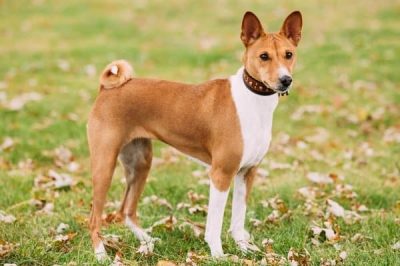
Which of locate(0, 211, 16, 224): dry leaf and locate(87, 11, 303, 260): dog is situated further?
Result: locate(0, 211, 16, 224): dry leaf

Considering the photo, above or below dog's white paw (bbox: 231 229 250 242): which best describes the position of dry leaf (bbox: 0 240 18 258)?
above

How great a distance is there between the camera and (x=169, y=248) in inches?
174

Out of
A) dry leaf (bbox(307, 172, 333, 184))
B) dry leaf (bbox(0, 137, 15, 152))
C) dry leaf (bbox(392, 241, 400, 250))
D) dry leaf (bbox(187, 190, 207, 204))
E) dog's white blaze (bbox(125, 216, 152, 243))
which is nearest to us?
dry leaf (bbox(392, 241, 400, 250))

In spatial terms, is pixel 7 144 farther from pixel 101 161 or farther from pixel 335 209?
pixel 335 209

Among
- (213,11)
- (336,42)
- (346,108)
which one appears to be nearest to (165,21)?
(213,11)

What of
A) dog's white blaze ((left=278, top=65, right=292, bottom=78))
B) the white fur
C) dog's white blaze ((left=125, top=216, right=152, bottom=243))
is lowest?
dog's white blaze ((left=125, top=216, right=152, bottom=243))

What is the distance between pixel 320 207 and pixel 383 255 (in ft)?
3.99

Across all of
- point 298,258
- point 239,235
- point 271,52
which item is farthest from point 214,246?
point 271,52

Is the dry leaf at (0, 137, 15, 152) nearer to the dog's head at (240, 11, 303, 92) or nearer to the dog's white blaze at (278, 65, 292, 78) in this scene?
the dog's head at (240, 11, 303, 92)

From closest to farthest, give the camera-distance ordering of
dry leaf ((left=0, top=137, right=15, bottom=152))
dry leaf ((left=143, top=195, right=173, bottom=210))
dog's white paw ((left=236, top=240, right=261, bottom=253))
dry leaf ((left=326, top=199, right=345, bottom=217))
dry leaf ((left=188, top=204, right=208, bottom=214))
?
dog's white paw ((left=236, top=240, right=261, bottom=253))
dry leaf ((left=326, top=199, right=345, bottom=217))
dry leaf ((left=188, top=204, right=208, bottom=214))
dry leaf ((left=143, top=195, right=173, bottom=210))
dry leaf ((left=0, top=137, right=15, bottom=152))

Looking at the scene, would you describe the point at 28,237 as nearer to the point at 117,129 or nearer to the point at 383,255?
the point at 117,129

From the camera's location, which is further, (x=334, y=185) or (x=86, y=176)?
(x=86, y=176)

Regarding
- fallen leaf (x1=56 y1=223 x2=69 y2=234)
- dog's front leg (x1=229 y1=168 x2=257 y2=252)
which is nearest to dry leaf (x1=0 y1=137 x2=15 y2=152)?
fallen leaf (x1=56 y1=223 x2=69 y2=234)

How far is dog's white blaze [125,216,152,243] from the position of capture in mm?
4488
